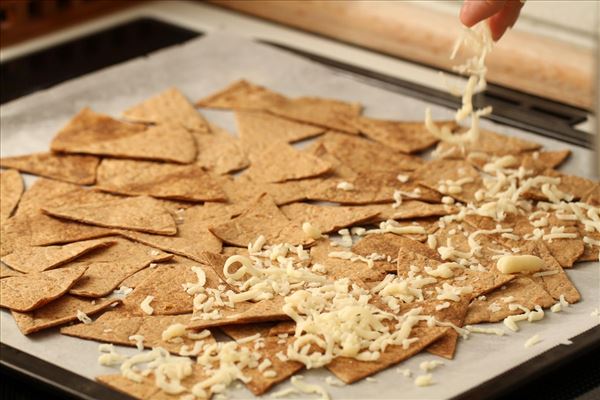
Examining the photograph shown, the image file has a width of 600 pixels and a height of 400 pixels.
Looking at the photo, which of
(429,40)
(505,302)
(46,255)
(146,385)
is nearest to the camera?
(146,385)

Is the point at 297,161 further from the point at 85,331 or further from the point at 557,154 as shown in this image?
the point at 85,331

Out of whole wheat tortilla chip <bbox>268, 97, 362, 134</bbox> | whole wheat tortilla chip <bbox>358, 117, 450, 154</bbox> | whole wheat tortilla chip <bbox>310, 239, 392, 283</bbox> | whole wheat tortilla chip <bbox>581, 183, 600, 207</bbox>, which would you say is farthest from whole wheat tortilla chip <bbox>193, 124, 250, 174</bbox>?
whole wheat tortilla chip <bbox>581, 183, 600, 207</bbox>

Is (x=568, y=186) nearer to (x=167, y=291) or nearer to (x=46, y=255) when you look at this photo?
(x=167, y=291)

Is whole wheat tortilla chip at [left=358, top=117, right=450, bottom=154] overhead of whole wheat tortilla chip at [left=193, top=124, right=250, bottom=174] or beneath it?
overhead

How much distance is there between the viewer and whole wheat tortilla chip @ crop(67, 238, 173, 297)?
177cm

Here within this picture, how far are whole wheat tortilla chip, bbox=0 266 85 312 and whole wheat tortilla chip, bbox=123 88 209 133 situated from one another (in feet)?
2.00

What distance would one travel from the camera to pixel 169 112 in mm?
2400

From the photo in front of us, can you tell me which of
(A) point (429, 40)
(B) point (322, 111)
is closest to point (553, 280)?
(B) point (322, 111)

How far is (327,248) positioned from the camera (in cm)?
190

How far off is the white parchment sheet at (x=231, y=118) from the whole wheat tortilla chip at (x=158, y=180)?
7.6 inches

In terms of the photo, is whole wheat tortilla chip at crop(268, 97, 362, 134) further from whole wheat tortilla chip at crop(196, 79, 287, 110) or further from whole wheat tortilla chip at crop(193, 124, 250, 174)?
whole wheat tortilla chip at crop(193, 124, 250, 174)

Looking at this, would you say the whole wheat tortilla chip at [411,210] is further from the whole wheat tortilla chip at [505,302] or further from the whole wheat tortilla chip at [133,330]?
the whole wheat tortilla chip at [133,330]

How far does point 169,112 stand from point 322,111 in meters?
0.30

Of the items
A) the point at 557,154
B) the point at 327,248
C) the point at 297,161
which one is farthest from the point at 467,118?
the point at 327,248
